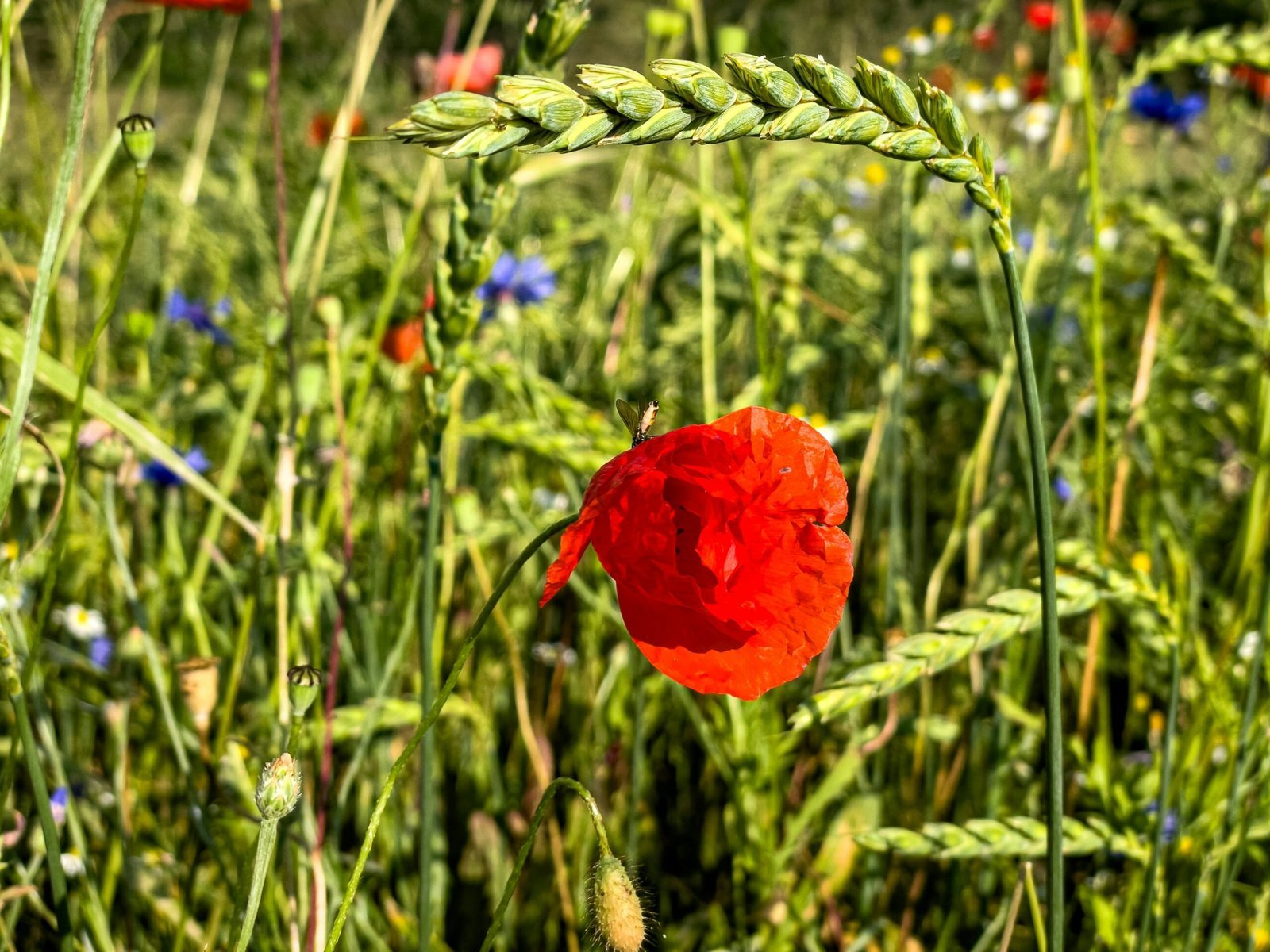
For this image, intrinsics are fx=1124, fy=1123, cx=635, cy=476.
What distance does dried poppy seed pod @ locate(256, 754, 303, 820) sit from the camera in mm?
411

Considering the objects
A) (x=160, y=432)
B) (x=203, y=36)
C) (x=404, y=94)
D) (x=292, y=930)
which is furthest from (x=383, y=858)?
(x=203, y=36)

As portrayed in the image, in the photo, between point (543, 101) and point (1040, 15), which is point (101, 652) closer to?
point (543, 101)

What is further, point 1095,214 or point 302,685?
point 1095,214

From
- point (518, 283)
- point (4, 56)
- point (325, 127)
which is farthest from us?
point (325, 127)

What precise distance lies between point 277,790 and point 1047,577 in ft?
1.00

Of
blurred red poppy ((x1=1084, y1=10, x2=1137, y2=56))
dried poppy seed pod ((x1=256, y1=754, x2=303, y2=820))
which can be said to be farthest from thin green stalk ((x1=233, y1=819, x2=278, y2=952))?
blurred red poppy ((x1=1084, y1=10, x2=1137, y2=56))

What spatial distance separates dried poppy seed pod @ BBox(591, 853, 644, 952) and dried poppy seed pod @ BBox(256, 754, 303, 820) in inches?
4.8

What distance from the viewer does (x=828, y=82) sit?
36cm

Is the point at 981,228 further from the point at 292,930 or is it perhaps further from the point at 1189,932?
the point at 292,930

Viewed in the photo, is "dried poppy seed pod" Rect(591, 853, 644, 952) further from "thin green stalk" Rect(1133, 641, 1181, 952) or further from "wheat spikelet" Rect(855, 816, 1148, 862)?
"thin green stalk" Rect(1133, 641, 1181, 952)

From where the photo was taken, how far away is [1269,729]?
0.71 meters

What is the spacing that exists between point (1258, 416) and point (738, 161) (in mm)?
591

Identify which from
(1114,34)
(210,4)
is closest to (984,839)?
(210,4)

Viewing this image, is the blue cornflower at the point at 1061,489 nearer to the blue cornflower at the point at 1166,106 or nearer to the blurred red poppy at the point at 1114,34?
the blue cornflower at the point at 1166,106
